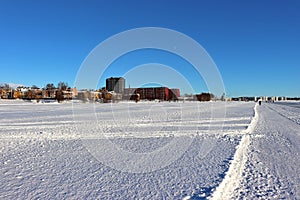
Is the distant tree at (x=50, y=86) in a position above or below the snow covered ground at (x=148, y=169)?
above

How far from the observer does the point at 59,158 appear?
6004 millimetres

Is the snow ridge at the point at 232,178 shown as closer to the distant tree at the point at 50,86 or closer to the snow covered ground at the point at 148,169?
the snow covered ground at the point at 148,169

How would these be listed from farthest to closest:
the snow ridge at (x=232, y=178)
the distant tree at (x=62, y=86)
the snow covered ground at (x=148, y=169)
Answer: the distant tree at (x=62, y=86) < the snow covered ground at (x=148, y=169) < the snow ridge at (x=232, y=178)

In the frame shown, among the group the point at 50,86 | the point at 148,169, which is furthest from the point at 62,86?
the point at 148,169

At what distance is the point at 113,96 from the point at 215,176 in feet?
253

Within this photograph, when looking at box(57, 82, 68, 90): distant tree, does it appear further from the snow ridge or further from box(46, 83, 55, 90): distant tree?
the snow ridge

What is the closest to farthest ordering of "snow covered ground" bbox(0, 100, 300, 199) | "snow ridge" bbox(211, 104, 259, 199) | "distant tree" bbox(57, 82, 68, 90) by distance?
"snow ridge" bbox(211, 104, 259, 199) < "snow covered ground" bbox(0, 100, 300, 199) < "distant tree" bbox(57, 82, 68, 90)

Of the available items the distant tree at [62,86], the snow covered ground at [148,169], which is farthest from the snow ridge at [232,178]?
the distant tree at [62,86]

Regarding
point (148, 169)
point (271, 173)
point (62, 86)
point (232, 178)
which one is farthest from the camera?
point (62, 86)

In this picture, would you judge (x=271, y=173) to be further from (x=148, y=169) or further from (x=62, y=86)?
(x=62, y=86)

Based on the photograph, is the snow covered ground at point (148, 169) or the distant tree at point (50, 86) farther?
the distant tree at point (50, 86)

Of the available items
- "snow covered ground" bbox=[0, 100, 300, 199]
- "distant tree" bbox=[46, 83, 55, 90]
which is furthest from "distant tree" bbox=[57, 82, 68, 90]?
"snow covered ground" bbox=[0, 100, 300, 199]

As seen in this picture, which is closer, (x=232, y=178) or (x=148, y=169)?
(x=232, y=178)

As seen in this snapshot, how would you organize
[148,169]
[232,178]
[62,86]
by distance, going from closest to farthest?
[232,178], [148,169], [62,86]
